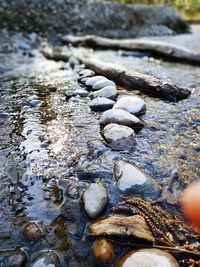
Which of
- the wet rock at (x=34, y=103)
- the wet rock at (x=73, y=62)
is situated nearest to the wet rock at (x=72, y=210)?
the wet rock at (x=34, y=103)

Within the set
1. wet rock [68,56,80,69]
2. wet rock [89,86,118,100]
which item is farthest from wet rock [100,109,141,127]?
wet rock [68,56,80,69]

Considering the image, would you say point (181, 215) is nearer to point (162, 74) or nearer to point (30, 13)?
point (162, 74)

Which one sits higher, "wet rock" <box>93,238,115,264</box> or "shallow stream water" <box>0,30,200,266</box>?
"wet rock" <box>93,238,115,264</box>

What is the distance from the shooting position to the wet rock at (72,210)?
138cm

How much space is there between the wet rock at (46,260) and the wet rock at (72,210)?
215 mm

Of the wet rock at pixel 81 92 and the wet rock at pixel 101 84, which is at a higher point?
the wet rock at pixel 101 84

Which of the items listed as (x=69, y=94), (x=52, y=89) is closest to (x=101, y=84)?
(x=69, y=94)

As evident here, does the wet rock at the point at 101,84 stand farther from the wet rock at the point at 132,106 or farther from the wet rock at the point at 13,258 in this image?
the wet rock at the point at 13,258

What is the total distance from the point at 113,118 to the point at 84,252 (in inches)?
47.7

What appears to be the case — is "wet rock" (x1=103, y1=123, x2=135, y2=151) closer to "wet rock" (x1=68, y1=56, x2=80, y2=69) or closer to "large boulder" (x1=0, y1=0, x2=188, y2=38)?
"wet rock" (x1=68, y1=56, x2=80, y2=69)

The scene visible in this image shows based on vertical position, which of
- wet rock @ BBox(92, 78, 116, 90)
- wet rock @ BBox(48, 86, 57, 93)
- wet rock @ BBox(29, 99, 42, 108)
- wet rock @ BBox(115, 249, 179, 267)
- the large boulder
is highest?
wet rock @ BBox(115, 249, 179, 267)

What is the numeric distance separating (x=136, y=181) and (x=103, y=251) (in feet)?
1.54

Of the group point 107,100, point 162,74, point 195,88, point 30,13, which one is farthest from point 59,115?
point 30,13

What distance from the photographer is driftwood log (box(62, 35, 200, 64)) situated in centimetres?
542
